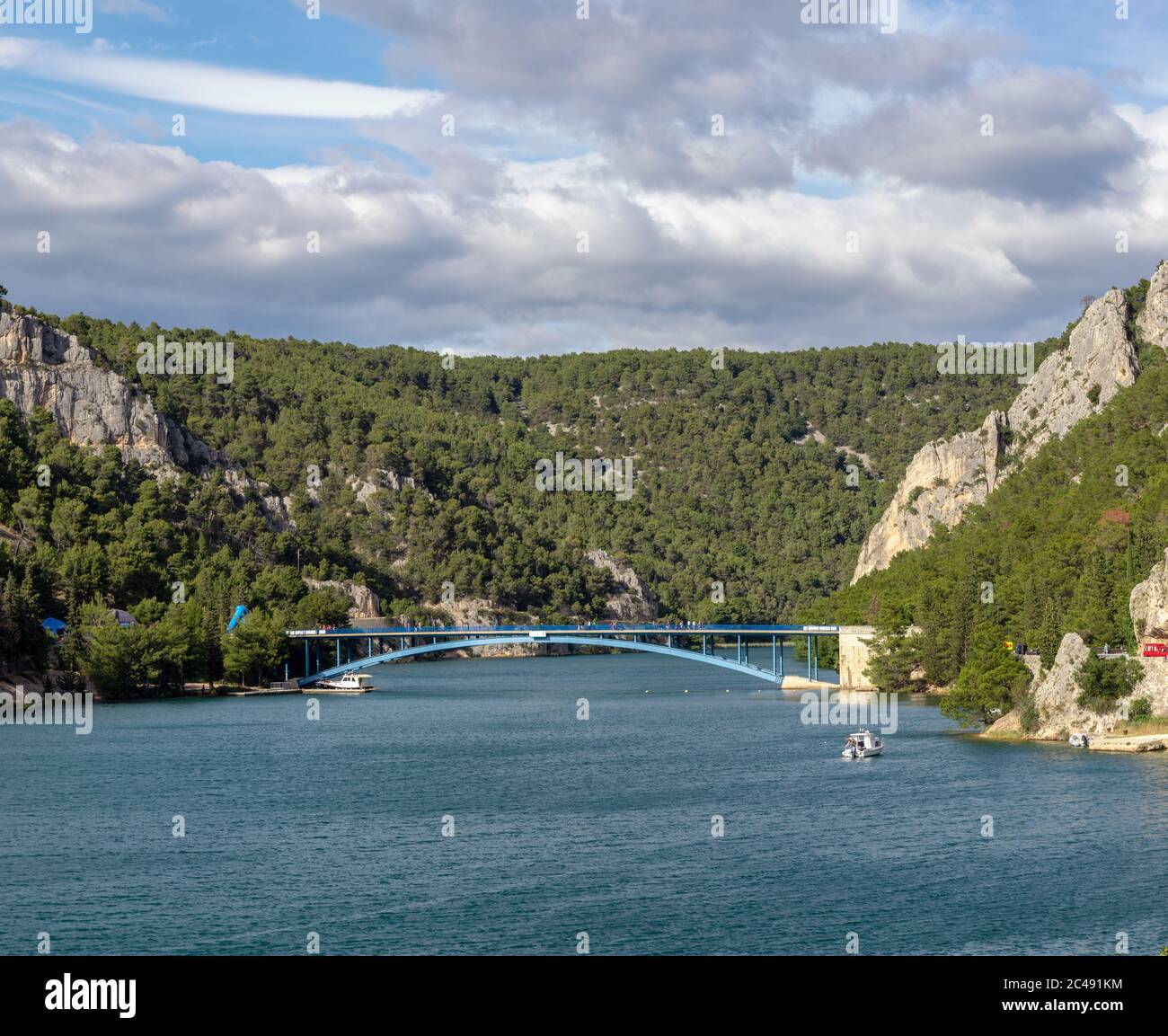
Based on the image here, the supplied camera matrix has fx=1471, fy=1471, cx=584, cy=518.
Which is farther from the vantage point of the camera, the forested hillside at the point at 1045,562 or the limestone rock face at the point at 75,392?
the limestone rock face at the point at 75,392

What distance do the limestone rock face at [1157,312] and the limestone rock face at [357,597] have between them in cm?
9969

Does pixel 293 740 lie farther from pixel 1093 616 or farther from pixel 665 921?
pixel 665 921

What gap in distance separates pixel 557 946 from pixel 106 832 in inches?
901

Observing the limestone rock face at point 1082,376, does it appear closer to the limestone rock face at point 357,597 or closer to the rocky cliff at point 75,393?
the limestone rock face at point 357,597

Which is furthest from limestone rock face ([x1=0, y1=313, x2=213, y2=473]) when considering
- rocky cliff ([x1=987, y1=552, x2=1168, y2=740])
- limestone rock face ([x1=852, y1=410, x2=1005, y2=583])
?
rocky cliff ([x1=987, y1=552, x2=1168, y2=740])

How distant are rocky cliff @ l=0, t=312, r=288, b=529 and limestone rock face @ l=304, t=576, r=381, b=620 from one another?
23562 millimetres

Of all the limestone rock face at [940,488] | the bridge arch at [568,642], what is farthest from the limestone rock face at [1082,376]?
the bridge arch at [568,642]

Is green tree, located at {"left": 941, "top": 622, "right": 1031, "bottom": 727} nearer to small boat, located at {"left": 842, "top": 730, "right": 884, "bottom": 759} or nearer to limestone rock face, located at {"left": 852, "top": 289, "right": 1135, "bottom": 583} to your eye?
small boat, located at {"left": 842, "top": 730, "right": 884, "bottom": 759}

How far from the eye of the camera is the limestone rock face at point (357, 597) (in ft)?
624

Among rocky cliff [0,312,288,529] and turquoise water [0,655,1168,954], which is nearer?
turquoise water [0,655,1168,954]

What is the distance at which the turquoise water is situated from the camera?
36.9 metres

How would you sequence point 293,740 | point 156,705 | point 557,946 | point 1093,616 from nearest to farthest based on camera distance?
point 557,946
point 1093,616
point 293,740
point 156,705

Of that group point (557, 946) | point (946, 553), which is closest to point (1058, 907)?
point (557, 946)

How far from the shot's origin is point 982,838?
159 ft
